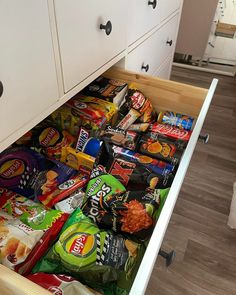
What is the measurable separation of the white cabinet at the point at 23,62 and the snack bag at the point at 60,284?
0.73 ft

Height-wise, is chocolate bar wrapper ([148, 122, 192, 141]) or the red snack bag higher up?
chocolate bar wrapper ([148, 122, 192, 141])

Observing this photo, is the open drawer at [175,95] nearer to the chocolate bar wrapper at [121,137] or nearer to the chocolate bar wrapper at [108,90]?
the chocolate bar wrapper at [108,90]

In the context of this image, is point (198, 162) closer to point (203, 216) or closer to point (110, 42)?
point (203, 216)

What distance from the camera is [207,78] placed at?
226 centimetres

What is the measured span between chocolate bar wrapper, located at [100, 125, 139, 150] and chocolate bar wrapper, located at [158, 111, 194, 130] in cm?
13

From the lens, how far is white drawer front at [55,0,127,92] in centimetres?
47

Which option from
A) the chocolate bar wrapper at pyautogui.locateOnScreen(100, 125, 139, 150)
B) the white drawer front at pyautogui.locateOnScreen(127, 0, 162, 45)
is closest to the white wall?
the white drawer front at pyautogui.locateOnScreen(127, 0, 162, 45)

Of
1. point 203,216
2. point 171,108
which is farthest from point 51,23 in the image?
point 203,216

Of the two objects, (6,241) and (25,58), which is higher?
(25,58)

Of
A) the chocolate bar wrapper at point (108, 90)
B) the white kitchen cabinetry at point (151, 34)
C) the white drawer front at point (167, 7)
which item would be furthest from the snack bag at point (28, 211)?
the white drawer front at point (167, 7)

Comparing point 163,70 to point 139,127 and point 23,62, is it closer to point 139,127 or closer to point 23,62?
point 139,127

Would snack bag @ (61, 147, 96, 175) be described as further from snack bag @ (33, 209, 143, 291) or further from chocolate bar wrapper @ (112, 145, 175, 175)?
snack bag @ (33, 209, 143, 291)

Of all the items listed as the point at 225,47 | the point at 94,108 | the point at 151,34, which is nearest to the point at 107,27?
the point at 94,108

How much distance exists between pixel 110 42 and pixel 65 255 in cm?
50
